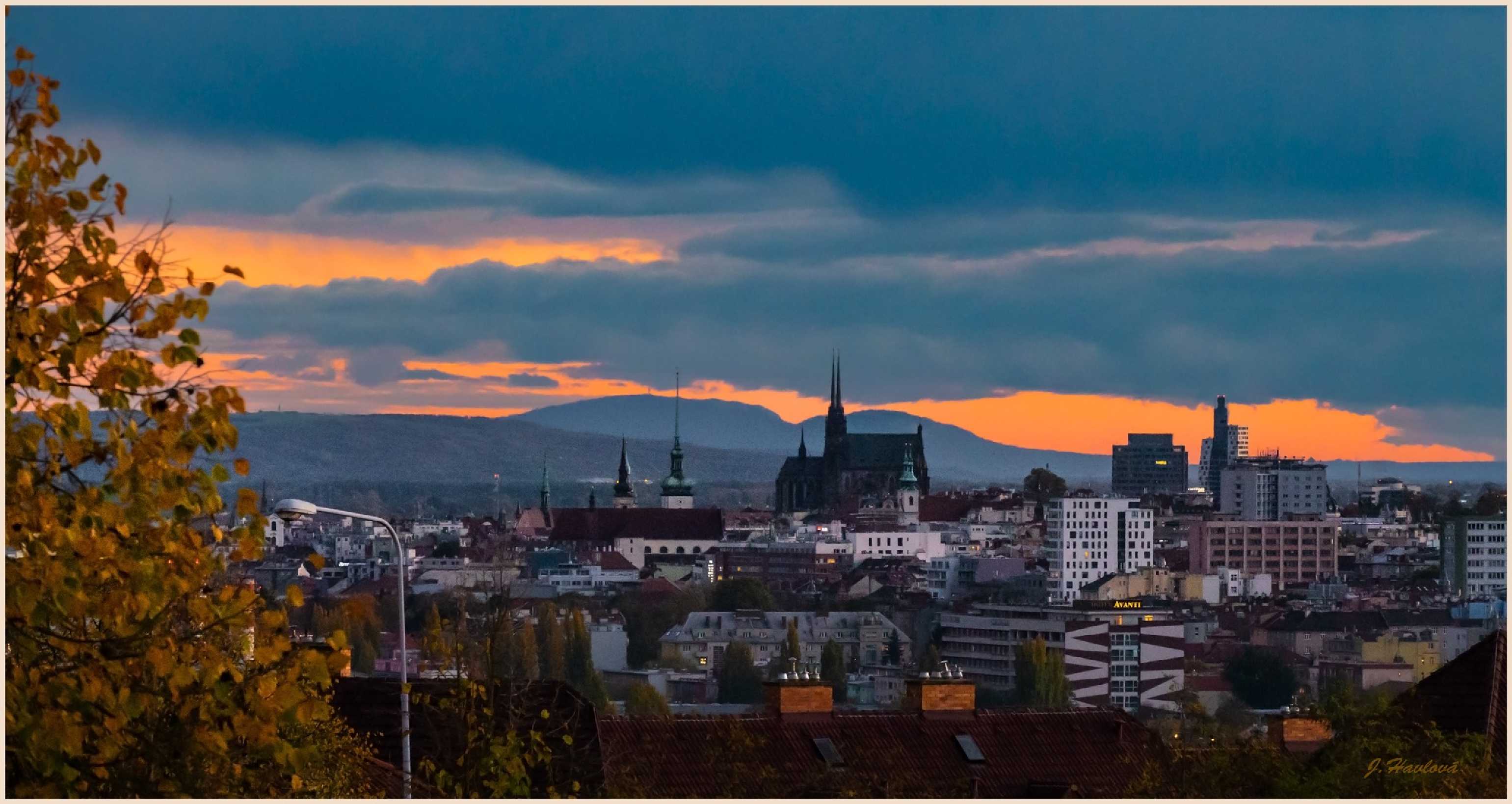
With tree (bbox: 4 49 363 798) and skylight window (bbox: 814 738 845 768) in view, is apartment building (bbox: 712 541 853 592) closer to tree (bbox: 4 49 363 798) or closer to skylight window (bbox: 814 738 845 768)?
skylight window (bbox: 814 738 845 768)

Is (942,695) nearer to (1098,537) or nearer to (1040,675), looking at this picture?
(1040,675)

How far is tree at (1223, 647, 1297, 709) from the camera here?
103 metres

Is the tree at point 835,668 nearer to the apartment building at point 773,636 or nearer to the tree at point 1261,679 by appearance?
the apartment building at point 773,636

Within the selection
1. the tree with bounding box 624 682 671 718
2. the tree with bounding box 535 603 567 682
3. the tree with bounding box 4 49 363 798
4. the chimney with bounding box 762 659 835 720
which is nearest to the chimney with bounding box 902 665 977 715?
the chimney with bounding box 762 659 835 720

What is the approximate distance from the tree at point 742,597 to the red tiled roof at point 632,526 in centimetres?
5105

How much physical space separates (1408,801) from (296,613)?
86.2 m

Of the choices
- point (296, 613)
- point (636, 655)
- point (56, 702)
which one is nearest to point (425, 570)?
point (636, 655)

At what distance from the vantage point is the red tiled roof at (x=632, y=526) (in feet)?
636

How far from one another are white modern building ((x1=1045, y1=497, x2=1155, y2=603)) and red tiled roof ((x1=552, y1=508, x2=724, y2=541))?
29.5 meters

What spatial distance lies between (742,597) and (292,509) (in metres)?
125

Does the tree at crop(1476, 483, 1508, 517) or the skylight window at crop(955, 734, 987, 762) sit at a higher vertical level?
the tree at crop(1476, 483, 1508, 517)

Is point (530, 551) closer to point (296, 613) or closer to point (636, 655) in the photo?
point (636, 655)

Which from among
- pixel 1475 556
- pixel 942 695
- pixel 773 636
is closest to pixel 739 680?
pixel 773 636

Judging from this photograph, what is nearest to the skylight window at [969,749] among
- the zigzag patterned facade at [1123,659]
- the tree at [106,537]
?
the tree at [106,537]
